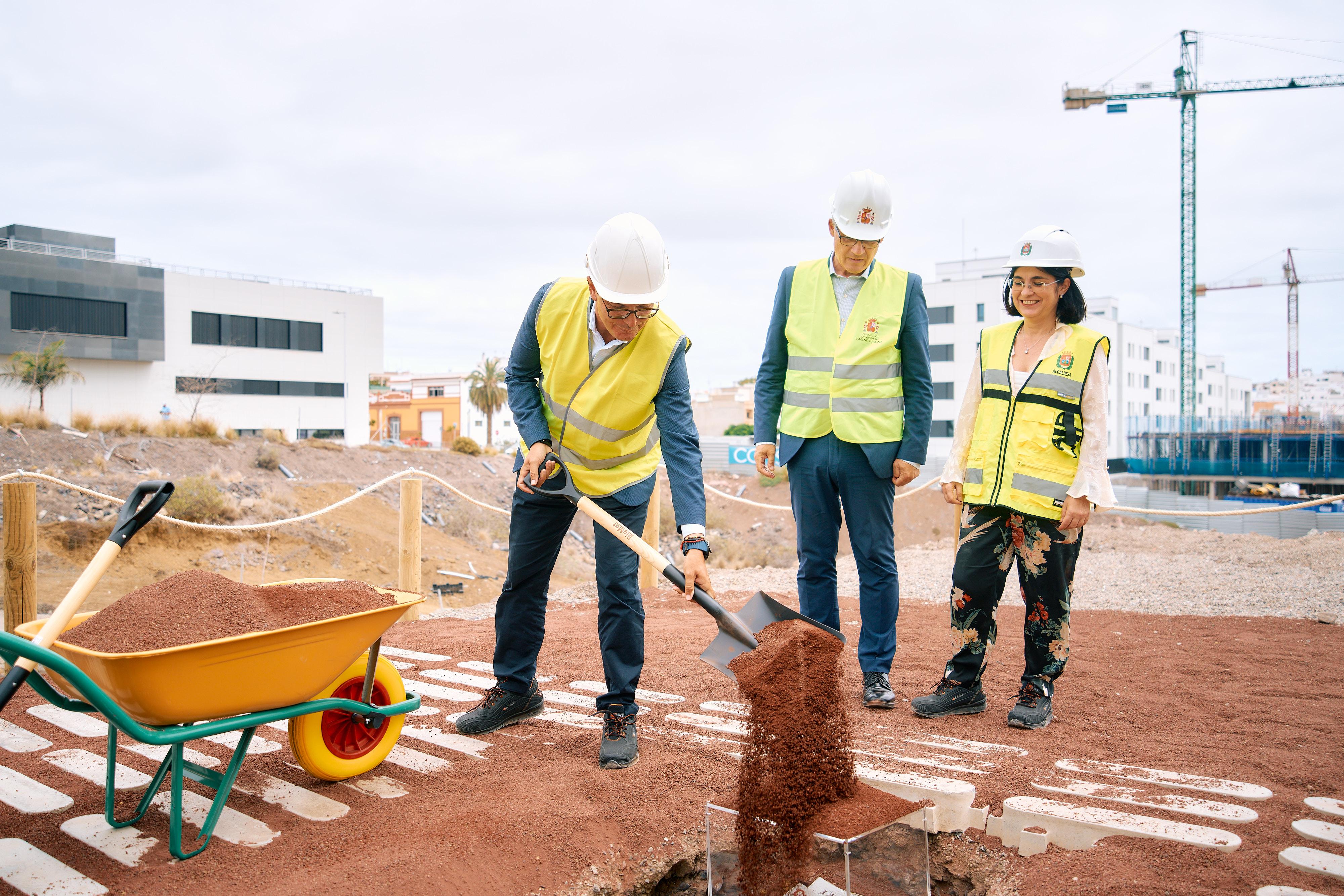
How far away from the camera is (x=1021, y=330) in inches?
144

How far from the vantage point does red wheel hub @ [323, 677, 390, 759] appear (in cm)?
292

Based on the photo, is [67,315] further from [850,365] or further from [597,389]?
[850,365]

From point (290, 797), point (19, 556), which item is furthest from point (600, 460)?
point (19, 556)

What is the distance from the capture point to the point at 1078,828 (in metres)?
2.44

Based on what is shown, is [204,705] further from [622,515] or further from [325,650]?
[622,515]

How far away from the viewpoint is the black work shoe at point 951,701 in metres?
3.58

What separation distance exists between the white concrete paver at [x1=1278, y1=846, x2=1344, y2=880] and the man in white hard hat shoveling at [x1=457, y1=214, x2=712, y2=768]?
174 cm

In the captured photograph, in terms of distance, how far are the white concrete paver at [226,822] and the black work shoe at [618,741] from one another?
1.06m

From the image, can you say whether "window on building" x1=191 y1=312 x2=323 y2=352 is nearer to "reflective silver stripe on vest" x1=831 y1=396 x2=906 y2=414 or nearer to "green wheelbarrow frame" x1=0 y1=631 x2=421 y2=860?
"green wheelbarrow frame" x1=0 y1=631 x2=421 y2=860

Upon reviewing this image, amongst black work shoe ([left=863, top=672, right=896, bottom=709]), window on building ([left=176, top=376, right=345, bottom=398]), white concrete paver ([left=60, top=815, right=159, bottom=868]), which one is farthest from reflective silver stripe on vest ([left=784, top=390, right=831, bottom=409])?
window on building ([left=176, top=376, right=345, bottom=398])

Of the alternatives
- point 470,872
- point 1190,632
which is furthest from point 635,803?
point 1190,632

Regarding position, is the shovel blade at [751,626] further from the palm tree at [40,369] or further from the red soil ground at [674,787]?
the palm tree at [40,369]

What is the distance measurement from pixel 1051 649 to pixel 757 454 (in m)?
1.47

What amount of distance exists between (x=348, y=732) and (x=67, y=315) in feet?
121
